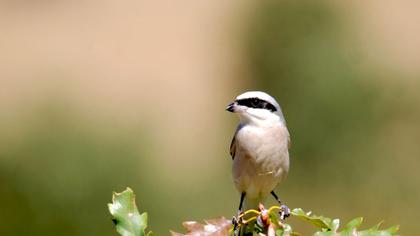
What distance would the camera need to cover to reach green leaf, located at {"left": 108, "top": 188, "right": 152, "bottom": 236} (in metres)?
2.24

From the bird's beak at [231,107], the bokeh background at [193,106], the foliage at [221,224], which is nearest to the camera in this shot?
the foliage at [221,224]

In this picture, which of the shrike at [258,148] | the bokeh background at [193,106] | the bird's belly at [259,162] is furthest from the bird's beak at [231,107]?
the bokeh background at [193,106]

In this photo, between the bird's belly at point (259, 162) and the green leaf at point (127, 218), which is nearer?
the green leaf at point (127, 218)

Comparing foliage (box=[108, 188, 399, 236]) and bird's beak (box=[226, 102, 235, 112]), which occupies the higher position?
bird's beak (box=[226, 102, 235, 112])

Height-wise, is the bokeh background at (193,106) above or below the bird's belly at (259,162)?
above

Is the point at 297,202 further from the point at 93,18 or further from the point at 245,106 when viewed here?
the point at 93,18

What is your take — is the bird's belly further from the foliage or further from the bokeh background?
the bokeh background

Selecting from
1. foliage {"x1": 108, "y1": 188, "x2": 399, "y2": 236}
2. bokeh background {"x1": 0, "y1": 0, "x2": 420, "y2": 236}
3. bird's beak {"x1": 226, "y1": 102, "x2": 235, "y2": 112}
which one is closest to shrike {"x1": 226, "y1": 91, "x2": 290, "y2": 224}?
bird's beak {"x1": 226, "y1": 102, "x2": 235, "y2": 112}

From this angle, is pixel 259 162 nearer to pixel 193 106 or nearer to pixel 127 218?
pixel 127 218

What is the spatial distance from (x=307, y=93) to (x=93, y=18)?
8007 mm

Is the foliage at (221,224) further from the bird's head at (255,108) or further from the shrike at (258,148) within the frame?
the bird's head at (255,108)

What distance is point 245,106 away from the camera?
327cm

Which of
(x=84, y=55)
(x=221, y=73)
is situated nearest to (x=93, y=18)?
(x=84, y=55)

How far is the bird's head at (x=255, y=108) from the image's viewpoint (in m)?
3.23
